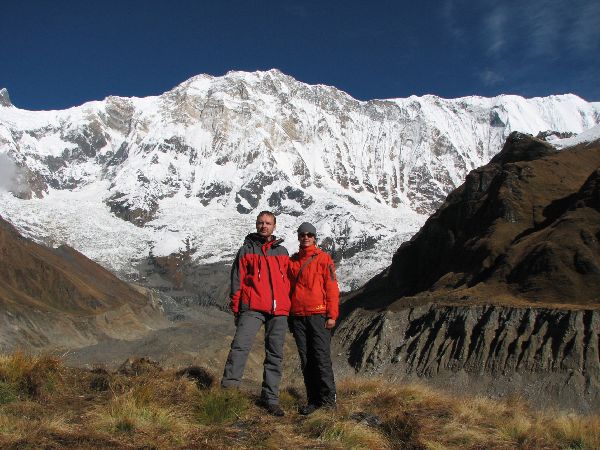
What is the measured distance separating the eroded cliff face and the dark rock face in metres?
0.09

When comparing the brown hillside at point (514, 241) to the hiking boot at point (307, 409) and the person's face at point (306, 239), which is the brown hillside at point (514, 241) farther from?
the hiking boot at point (307, 409)

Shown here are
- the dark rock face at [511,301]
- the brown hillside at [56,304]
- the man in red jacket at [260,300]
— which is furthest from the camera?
the brown hillside at [56,304]

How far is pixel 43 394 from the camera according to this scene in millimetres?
9102

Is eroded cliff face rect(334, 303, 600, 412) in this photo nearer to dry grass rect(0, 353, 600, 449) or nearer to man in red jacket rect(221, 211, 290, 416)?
dry grass rect(0, 353, 600, 449)

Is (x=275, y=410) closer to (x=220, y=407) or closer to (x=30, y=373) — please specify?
(x=220, y=407)

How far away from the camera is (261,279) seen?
1008 centimetres

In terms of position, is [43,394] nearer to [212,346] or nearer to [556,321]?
[556,321]

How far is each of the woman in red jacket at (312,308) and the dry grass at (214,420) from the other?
69 cm

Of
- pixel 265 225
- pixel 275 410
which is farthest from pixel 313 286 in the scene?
pixel 275 410

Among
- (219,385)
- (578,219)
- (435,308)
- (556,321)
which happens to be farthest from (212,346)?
(219,385)

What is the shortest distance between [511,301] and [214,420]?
52.3 m

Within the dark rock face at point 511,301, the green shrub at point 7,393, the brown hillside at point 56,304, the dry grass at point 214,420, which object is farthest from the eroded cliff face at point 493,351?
the brown hillside at point 56,304

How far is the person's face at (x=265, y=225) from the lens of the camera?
10250 millimetres

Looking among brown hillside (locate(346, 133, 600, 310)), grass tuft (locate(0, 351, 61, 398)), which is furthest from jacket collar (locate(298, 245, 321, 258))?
brown hillside (locate(346, 133, 600, 310))
